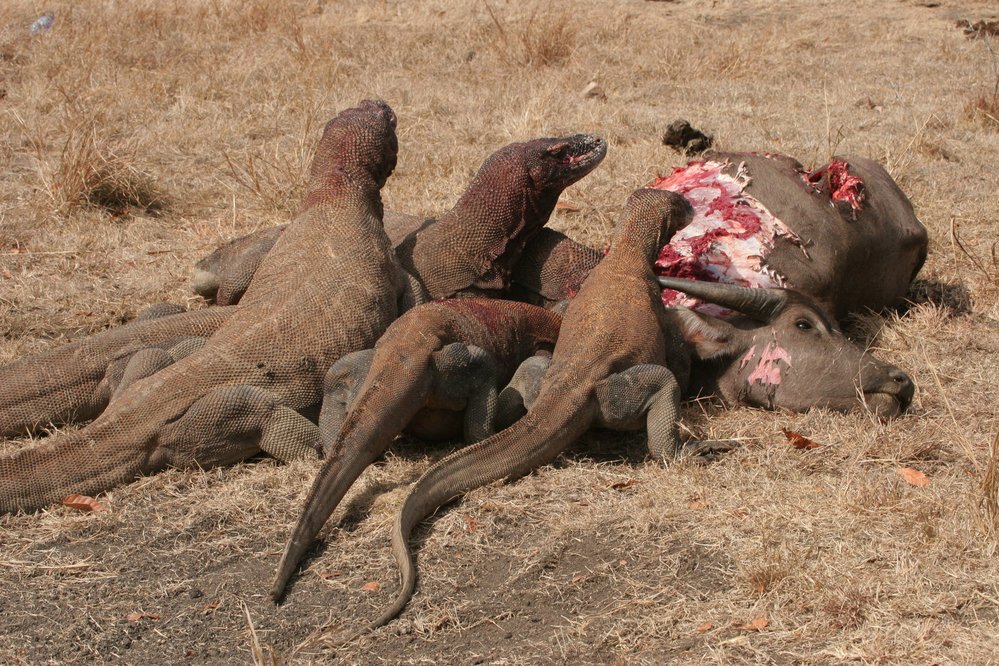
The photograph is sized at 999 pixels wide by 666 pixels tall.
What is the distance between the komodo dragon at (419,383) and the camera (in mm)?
4371

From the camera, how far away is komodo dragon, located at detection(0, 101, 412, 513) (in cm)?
477

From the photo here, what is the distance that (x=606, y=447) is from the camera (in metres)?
5.24

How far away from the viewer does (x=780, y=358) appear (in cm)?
575

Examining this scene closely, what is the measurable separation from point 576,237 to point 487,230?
1.41 metres

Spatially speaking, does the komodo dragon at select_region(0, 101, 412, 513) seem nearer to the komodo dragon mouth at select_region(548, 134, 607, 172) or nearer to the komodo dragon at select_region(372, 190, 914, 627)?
the komodo dragon at select_region(372, 190, 914, 627)

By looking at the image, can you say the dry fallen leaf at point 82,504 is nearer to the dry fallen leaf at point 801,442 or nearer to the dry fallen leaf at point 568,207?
the dry fallen leaf at point 801,442

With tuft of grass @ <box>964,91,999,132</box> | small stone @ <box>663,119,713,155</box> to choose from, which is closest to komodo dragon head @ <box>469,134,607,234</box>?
small stone @ <box>663,119,713,155</box>

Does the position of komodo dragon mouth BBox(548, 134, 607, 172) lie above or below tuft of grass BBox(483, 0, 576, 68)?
above

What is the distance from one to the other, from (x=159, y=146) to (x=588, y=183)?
336cm

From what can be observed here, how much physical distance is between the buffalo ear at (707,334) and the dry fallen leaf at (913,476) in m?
1.23

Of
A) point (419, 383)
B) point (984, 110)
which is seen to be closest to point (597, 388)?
point (419, 383)

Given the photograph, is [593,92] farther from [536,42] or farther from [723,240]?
[723,240]

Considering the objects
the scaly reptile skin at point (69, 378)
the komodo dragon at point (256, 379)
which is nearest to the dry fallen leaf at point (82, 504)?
the komodo dragon at point (256, 379)

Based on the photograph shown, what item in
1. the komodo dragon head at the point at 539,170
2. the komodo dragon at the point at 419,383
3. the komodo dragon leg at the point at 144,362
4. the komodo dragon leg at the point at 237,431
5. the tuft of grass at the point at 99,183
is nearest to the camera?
the komodo dragon at the point at 419,383
